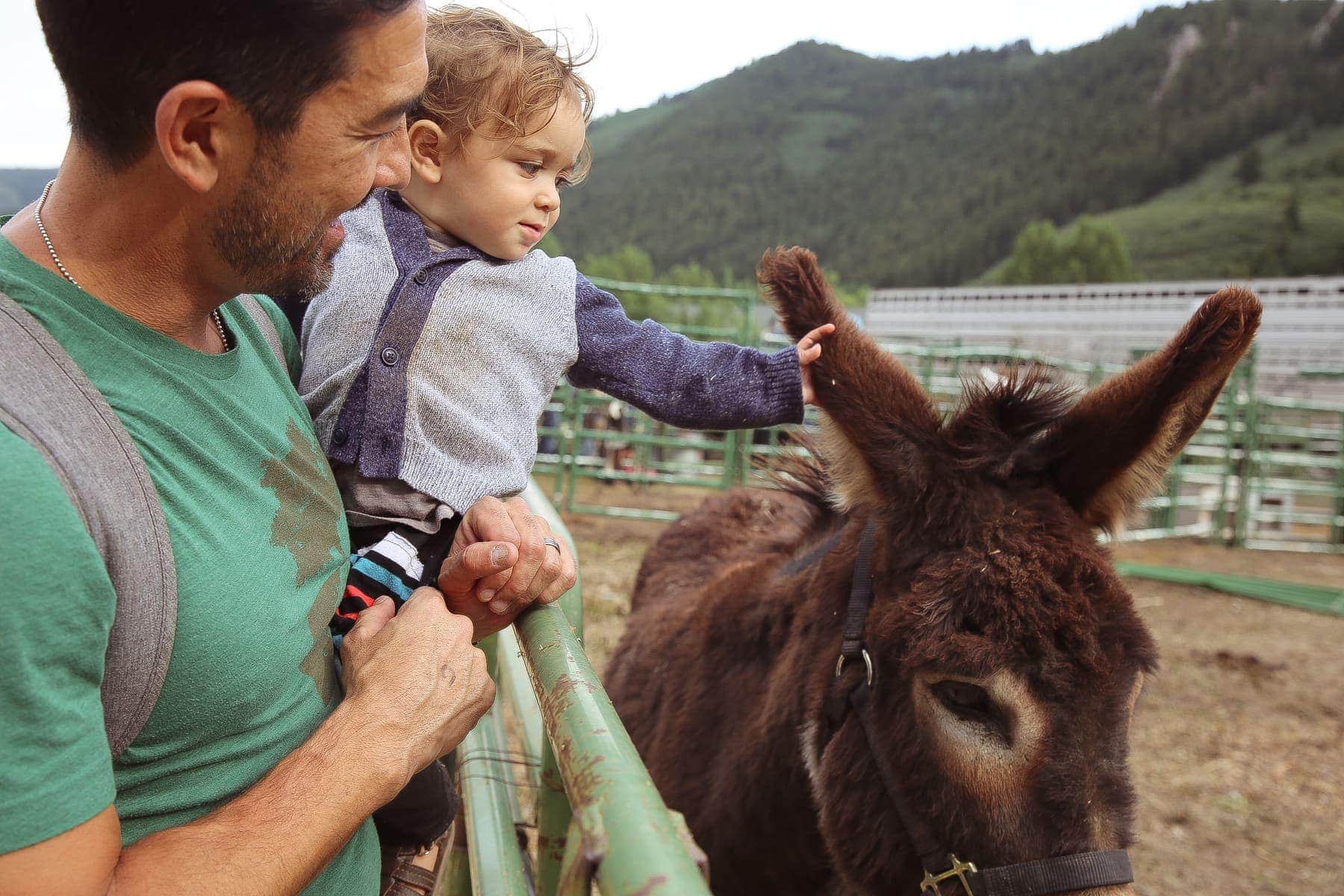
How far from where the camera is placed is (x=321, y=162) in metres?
1.01

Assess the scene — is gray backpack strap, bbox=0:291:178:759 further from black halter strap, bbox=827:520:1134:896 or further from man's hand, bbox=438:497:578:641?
black halter strap, bbox=827:520:1134:896

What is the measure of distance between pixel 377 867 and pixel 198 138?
0.99m

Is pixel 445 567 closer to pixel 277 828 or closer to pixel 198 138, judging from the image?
pixel 277 828

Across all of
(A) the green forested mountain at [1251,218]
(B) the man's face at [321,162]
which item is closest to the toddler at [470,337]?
(B) the man's face at [321,162]

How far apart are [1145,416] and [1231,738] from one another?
446cm

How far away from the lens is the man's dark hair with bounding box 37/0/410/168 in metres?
0.88

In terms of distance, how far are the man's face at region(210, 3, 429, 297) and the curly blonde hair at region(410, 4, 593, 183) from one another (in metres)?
0.45

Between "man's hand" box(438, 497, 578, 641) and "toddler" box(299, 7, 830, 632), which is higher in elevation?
"toddler" box(299, 7, 830, 632)

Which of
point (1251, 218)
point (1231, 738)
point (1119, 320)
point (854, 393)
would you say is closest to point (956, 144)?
point (1251, 218)

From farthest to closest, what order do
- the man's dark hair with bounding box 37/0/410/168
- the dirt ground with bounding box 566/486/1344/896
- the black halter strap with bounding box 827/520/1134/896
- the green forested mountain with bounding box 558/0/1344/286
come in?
the green forested mountain with bounding box 558/0/1344/286 → the dirt ground with bounding box 566/486/1344/896 → the black halter strap with bounding box 827/520/1134/896 → the man's dark hair with bounding box 37/0/410/168

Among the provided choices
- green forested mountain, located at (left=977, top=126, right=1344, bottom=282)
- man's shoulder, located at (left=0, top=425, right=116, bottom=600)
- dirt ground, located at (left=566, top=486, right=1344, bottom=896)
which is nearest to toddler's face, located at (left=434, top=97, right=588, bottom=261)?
man's shoulder, located at (left=0, top=425, right=116, bottom=600)

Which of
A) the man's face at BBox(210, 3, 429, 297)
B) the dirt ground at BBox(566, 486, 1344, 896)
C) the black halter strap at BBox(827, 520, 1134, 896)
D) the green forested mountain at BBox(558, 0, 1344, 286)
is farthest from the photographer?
the green forested mountain at BBox(558, 0, 1344, 286)

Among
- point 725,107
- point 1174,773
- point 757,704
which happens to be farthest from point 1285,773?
point 725,107

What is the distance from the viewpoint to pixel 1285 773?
456cm
